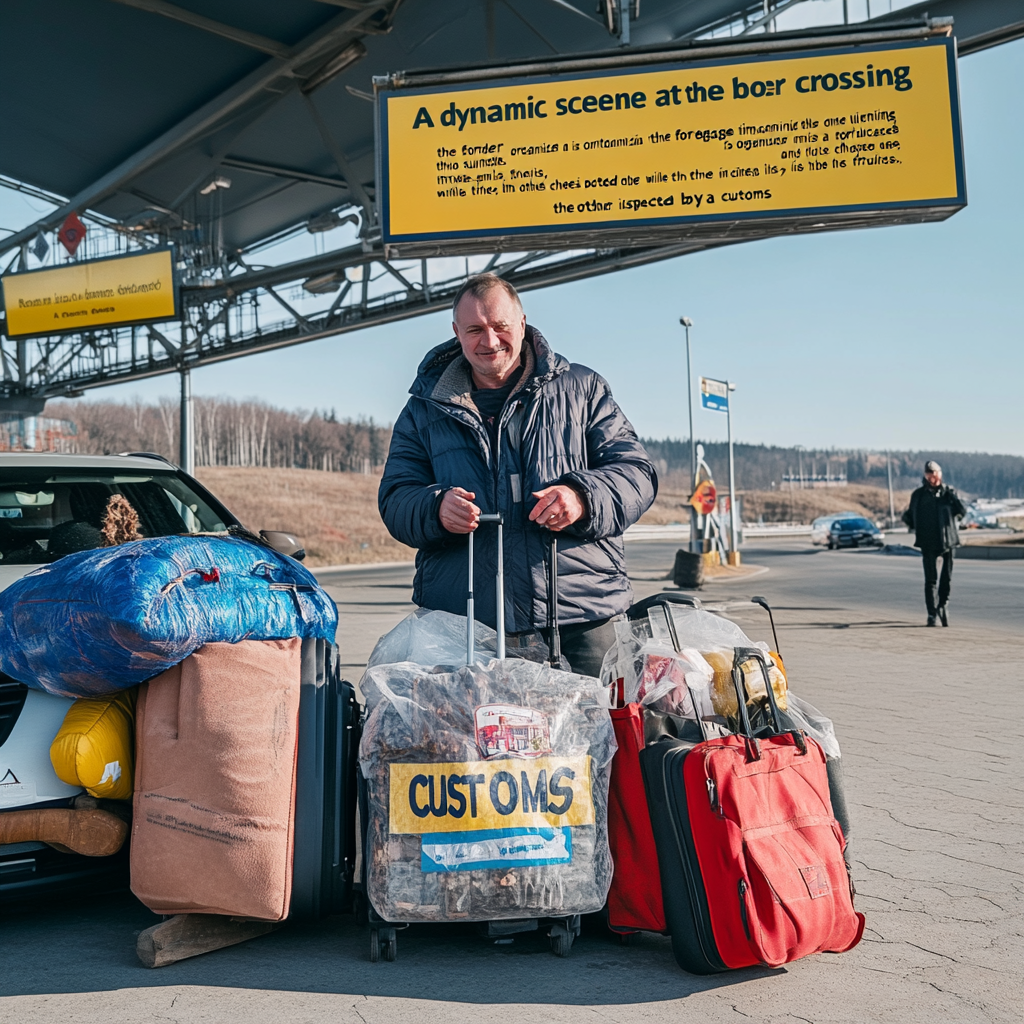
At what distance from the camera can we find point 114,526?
458 cm

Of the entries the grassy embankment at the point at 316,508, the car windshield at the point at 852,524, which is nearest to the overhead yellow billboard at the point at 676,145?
the grassy embankment at the point at 316,508

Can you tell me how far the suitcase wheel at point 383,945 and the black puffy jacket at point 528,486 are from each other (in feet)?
3.34

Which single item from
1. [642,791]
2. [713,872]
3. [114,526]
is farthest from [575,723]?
[114,526]

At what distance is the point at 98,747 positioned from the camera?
3.07 m

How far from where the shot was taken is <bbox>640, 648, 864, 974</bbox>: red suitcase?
273cm

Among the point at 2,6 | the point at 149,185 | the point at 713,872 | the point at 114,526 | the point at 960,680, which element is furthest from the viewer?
the point at 149,185

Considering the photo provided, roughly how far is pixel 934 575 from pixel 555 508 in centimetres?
1020

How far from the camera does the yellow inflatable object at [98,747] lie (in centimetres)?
304

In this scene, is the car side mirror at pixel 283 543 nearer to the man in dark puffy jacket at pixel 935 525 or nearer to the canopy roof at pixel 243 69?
the canopy roof at pixel 243 69

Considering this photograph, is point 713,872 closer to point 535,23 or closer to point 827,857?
point 827,857

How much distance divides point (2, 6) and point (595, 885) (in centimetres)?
966

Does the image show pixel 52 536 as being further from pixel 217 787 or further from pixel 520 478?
pixel 520 478

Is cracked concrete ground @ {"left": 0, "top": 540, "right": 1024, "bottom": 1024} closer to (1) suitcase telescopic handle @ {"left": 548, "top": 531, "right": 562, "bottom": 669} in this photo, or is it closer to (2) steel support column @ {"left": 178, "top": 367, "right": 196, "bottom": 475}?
(1) suitcase telescopic handle @ {"left": 548, "top": 531, "right": 562, "bottom": 669}

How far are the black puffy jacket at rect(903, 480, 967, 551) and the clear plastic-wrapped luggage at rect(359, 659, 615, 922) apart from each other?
9903mm
